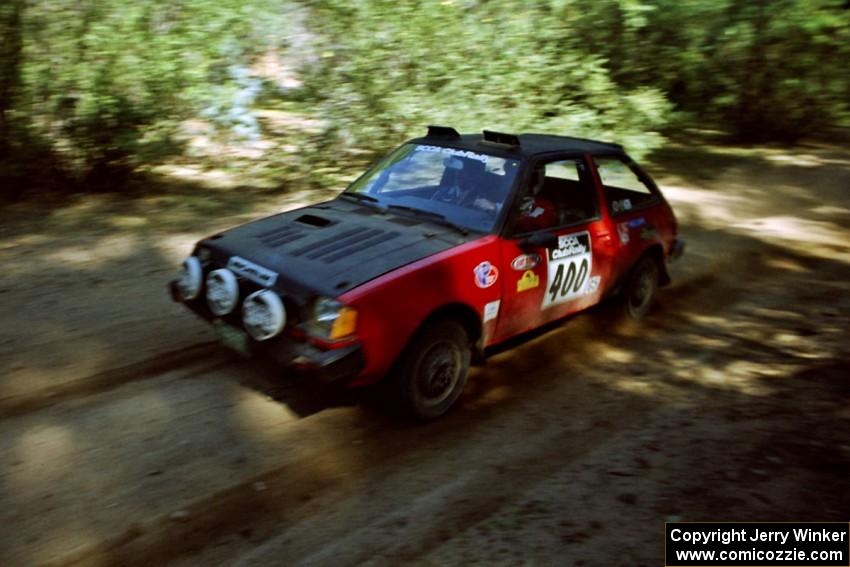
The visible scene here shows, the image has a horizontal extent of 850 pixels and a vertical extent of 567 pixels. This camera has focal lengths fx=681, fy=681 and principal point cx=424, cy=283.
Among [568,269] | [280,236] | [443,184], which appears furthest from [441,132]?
[280,236]

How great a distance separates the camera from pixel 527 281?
15.8 feet

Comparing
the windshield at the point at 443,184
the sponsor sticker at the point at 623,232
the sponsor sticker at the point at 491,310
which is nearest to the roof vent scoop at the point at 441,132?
the windshield at the point at 443,184

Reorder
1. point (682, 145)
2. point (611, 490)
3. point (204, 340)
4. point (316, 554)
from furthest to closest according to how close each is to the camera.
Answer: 1. point (682, 145)
2. point (204, 340)
3. point (611, 490)
4. point (316, 554)

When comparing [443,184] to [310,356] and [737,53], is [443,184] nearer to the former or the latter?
[310,356]

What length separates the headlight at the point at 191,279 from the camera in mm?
4461

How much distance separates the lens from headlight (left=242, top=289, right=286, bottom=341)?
3889mm

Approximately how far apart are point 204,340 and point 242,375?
27.0 inches

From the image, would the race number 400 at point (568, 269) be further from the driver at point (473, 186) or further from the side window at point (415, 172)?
the side window at point (415, 172)

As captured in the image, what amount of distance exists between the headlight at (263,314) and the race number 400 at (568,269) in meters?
2.05

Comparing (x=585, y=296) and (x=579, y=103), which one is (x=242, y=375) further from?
(x=579, y=103)

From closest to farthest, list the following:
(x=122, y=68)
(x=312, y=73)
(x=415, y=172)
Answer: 1. (x=415, y=172)
2. (x=122, y=68)
3. (x=312, y=73)

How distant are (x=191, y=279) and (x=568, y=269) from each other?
8.89 ft

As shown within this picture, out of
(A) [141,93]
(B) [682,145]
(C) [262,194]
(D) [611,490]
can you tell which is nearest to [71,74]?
(A) [141,93]

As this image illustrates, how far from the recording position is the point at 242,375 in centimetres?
485
